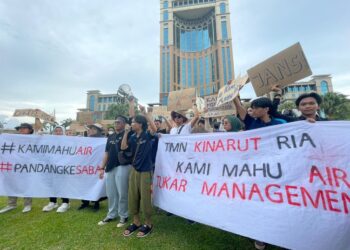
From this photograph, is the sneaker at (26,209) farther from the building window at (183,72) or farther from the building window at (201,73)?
the building window at (201,73)

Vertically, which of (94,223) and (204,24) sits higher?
(204,24)

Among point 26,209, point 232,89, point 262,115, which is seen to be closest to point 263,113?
point 262,115

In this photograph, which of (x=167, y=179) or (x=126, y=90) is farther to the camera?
(x=126, y=90)

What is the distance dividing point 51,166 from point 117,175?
185 cm

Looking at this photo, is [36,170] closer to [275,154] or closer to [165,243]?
[165,243]

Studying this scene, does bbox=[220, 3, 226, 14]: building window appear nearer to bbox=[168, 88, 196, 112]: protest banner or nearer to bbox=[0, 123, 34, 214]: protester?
bbox=[168, 88, 196, 112]: protest banner

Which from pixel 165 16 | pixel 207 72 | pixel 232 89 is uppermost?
pixel 165 16

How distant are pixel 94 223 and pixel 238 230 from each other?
270 centimetres

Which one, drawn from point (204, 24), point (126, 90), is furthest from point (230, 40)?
point (126, 90)

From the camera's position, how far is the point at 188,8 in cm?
6662

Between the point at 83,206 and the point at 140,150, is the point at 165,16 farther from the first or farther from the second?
the point at 140,150

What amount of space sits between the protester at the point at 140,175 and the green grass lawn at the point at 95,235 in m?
0.20

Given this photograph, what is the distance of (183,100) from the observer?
16.3ft

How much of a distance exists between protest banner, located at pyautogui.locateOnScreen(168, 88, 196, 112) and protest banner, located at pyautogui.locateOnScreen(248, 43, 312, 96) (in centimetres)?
171
